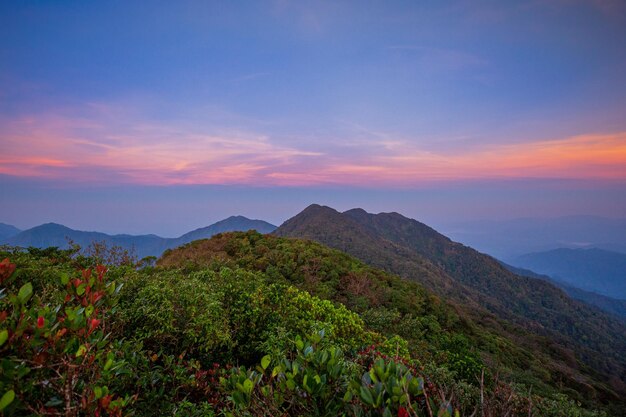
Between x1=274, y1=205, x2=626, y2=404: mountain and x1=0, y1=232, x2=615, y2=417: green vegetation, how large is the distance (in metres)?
18.9

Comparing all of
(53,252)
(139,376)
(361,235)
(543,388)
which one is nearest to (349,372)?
(139,376)

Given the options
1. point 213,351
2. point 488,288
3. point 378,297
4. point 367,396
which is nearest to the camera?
point 367,396

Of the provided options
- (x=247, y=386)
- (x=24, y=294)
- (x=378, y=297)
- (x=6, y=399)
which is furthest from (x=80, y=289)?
(x=378, y=297)

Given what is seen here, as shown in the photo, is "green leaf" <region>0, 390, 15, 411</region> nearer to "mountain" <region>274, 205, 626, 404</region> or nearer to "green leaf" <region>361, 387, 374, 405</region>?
"green leaf" <region>361, 387, 374, 405</region>

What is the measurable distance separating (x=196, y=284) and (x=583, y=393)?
2125 cm

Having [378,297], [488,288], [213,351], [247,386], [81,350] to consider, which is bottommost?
[488,288]

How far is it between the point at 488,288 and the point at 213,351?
92821 mm

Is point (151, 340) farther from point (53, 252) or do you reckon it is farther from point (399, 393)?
point (53, 252)

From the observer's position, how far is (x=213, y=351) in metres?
5.75

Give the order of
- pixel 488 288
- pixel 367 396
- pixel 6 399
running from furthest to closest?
pixel 488 288 → pixel 367 396 → pixel 6 399

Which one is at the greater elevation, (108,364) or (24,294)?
(24,294)

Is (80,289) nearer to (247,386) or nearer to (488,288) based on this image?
(247,386)

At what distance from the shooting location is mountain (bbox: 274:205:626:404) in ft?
139

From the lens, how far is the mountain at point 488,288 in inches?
1663
